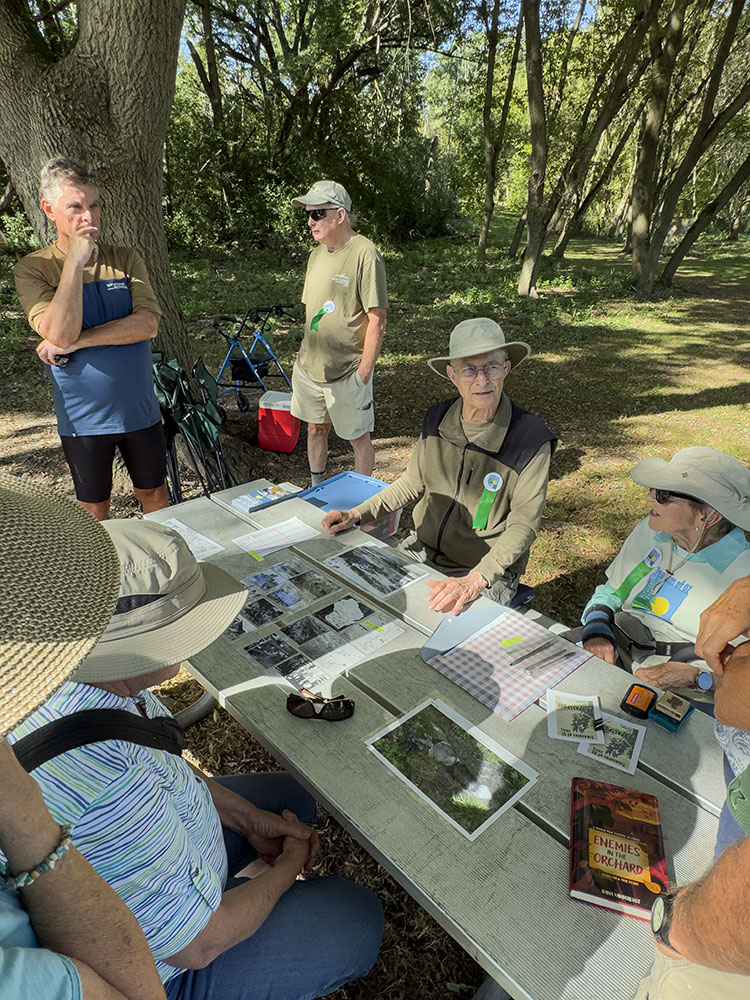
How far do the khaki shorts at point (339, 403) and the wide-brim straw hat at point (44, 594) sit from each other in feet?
11.4

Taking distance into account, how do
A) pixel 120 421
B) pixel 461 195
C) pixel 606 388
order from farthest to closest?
pixel 461 195 → pixel 606 388 → pixel 120 421

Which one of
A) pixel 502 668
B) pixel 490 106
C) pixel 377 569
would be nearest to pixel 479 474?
pixel 377 569

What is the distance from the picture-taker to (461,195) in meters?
24.6

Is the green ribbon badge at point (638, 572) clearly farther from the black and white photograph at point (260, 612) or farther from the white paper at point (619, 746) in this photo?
the black and white photograph at point (260, 612)

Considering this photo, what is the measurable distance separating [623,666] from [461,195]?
2628cm

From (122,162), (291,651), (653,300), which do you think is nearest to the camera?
(291,651)

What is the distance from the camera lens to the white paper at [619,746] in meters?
1.60

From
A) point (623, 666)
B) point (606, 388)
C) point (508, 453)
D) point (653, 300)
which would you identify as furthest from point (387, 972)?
point (653, 300)

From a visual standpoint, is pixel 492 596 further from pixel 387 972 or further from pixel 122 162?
pixel 122 162

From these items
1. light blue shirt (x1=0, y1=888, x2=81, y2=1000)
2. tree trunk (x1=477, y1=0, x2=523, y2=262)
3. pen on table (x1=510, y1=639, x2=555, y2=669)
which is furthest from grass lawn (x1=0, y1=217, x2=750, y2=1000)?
tree trunk (x1=477, y1=0, x2=523, y2=262)

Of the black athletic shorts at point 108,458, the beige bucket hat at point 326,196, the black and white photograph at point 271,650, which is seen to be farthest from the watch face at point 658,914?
the beige bucket hat at point 326,196

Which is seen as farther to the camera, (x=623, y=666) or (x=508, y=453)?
(x=508, y=453)

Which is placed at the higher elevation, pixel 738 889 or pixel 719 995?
pixel 738 889

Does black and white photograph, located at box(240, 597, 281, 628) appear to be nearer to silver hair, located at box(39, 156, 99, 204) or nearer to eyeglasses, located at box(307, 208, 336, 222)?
silver hair, located at box(39, 156, 99, 204)
